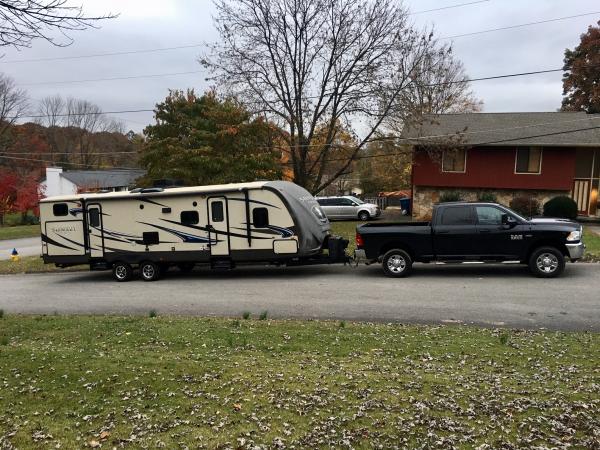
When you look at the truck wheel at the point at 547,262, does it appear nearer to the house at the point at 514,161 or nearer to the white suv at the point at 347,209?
the house at the point at 514,161

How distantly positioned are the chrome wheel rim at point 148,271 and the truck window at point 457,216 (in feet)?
29.8

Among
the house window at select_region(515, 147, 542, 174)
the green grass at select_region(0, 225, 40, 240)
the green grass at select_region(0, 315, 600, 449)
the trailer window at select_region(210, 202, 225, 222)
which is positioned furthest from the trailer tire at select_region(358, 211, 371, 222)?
the green grass at select_region(0, 225, 40, 240)

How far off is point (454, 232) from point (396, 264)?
1.79m

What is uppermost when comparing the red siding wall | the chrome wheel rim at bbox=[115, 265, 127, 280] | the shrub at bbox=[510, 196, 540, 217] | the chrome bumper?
the red siding wall

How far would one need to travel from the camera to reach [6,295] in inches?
545

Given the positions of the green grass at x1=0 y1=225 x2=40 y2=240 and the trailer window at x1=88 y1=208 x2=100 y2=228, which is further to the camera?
the green grass at x1=0 y1=225 x2=40 y2=240

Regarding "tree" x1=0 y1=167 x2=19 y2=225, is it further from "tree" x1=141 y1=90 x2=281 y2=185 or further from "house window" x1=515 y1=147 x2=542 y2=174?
"house window" x1=515 y1=147 x2=542 y2=174

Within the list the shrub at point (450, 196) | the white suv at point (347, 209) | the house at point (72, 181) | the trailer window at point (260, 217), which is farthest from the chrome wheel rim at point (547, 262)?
the house at point (72, 181)

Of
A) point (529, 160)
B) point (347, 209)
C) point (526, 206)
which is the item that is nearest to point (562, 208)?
point (526, 206)

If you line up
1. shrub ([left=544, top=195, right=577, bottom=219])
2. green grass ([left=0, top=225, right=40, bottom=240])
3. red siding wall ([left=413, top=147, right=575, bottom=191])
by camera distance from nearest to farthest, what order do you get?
shrub ([left=544, top=195, right=577, bottom=219]), red siding wall ([left=413, top=147, right=575, bottom=191]), green grass ([left=0, top=225, right=40, bottom=240])

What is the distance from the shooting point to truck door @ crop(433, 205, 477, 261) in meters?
13.1

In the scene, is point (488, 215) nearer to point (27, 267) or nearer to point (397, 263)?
point (397, 263)

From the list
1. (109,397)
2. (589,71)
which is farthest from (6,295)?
(589,71)

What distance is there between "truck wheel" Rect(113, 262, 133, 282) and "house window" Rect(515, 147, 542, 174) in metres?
21.3
